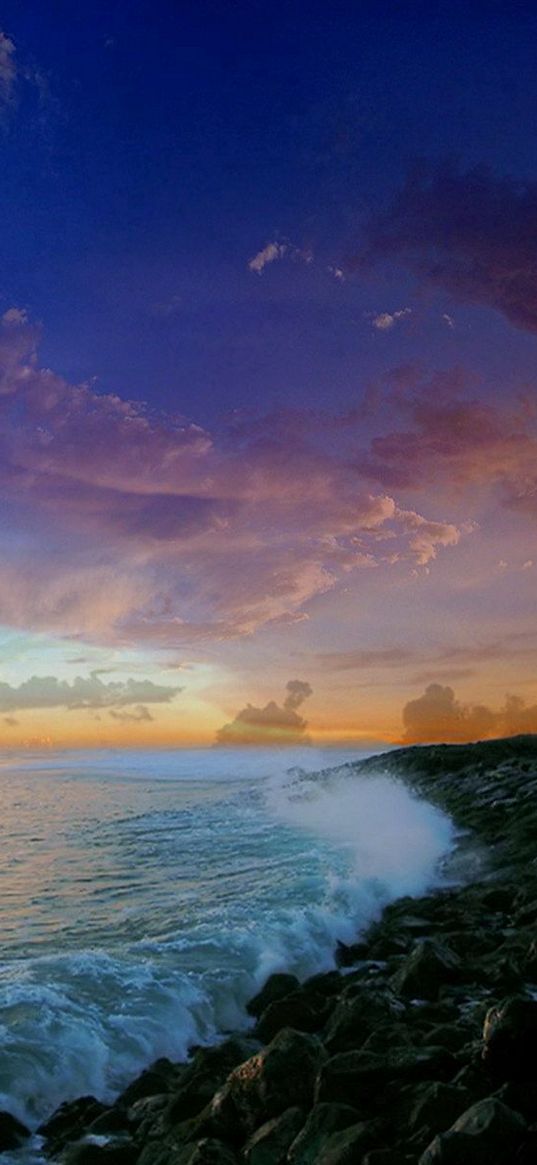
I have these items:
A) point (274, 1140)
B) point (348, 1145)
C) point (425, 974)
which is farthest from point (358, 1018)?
point (348, 1145)

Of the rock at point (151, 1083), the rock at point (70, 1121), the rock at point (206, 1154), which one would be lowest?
Result: the rock at point (70, 1121)

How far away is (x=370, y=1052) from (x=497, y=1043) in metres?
1.17

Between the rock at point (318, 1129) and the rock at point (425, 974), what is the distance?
141 inches

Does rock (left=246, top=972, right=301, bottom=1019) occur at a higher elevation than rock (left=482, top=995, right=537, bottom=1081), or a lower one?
lower

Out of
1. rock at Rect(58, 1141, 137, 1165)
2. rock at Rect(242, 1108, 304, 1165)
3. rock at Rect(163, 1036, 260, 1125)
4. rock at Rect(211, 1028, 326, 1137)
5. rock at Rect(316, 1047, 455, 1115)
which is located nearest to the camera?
rock at Rect(242, 1108, 304, 1165)

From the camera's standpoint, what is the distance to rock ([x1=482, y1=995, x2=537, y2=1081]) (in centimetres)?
610

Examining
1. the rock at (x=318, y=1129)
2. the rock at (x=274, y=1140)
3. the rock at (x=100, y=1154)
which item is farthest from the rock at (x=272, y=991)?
the rock at (x=318, y=1129)

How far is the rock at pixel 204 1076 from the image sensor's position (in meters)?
7.21

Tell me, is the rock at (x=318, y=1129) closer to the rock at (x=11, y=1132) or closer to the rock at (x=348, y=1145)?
the rock at (x=348, y=1145)

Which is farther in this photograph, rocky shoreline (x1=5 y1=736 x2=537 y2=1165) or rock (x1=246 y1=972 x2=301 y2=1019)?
rock (x1=246 y1=972 x2=301 y2=1019)

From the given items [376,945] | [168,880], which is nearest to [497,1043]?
[376,945]

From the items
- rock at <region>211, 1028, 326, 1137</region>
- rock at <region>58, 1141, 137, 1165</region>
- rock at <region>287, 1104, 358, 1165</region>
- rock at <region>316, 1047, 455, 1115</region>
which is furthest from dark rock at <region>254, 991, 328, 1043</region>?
rock at <region>287, 1104, 358, 1165</region>

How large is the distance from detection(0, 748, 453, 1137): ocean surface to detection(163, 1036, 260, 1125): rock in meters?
1.13

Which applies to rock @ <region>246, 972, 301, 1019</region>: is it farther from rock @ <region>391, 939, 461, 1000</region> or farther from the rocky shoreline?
rock @ <region>391, 939, 461, 1000</region>
